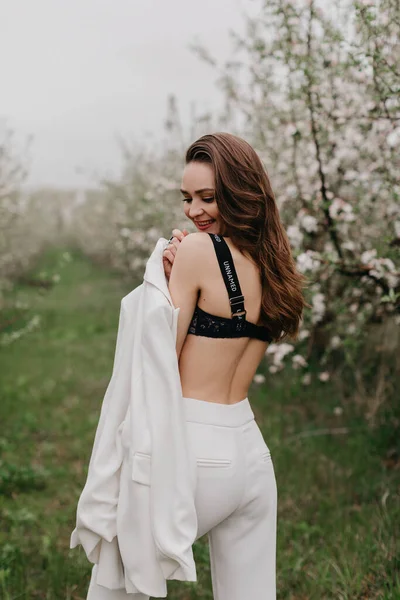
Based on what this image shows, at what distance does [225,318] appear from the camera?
2246 millimetres

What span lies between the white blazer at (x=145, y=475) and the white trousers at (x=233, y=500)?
0.26ft

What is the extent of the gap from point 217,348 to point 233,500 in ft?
1.63

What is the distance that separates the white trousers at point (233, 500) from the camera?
2.17 metres

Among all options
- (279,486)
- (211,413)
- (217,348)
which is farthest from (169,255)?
(279,486)

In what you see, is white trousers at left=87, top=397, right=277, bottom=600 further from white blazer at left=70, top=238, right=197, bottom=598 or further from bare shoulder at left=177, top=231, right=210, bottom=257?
bare shoulder at left=177, top=231, right=210, bottom=257

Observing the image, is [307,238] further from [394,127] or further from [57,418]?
[57,418]

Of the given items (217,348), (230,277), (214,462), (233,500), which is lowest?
(233,500)

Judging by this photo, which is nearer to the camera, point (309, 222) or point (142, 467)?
point (142, 467)

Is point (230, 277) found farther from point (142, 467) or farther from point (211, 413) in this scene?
point (142, 467)

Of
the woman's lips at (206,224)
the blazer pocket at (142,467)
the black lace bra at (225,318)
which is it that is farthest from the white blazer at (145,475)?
the woman's lips at (206,224)

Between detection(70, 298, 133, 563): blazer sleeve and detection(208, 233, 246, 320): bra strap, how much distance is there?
1.15ft

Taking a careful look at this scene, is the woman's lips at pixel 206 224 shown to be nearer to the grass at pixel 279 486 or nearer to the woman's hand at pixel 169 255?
the woman's hand at pixel 169 255

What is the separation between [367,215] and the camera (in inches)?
259

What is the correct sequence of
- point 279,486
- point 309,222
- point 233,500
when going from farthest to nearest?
point 309,222 < point 279,486 < point 233,500
